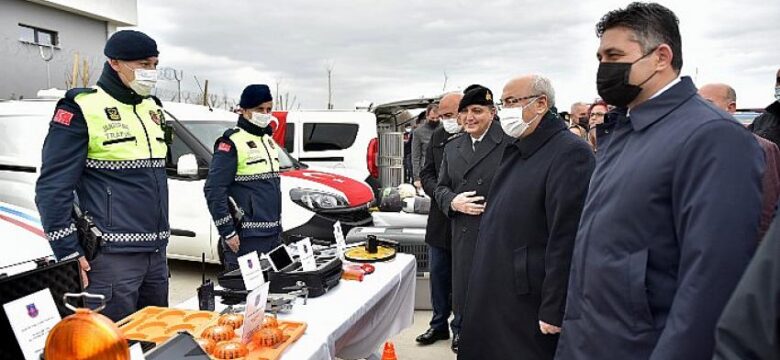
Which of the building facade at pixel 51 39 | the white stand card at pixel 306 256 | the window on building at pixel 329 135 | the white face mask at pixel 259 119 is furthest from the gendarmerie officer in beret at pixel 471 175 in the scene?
the building facade at pixel 51 39

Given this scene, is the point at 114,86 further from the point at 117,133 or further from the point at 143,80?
the point at 117,133

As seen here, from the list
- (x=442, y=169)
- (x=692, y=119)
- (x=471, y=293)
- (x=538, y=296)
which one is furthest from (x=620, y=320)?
(x=442, y=169)

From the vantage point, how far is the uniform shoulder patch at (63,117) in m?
2.47

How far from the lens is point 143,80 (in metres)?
2.71

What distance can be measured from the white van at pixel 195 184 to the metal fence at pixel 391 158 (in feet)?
16.7

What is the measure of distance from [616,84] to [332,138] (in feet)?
26.3

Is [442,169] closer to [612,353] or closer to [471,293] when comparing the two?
[471,293]

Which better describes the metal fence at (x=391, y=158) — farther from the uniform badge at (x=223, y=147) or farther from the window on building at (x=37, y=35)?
the window on building at (x=37, y=35)

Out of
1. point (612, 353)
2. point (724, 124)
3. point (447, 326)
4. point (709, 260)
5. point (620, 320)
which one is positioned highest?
point (724, 124)

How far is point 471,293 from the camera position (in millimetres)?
2607

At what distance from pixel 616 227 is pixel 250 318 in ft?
Answer: 3.95

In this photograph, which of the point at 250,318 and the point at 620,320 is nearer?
the point at 620,320

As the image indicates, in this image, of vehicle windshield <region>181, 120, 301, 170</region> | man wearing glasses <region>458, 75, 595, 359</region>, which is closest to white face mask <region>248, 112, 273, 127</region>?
man wearing glasses <region>458, 75, 595, 359</region>

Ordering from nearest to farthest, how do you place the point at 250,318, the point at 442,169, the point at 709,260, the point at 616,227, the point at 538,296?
1. the point at 709,260
2. the point at 616,227
3. the point at 250,318
4. the point at 538,296
5. the point at 442,169
